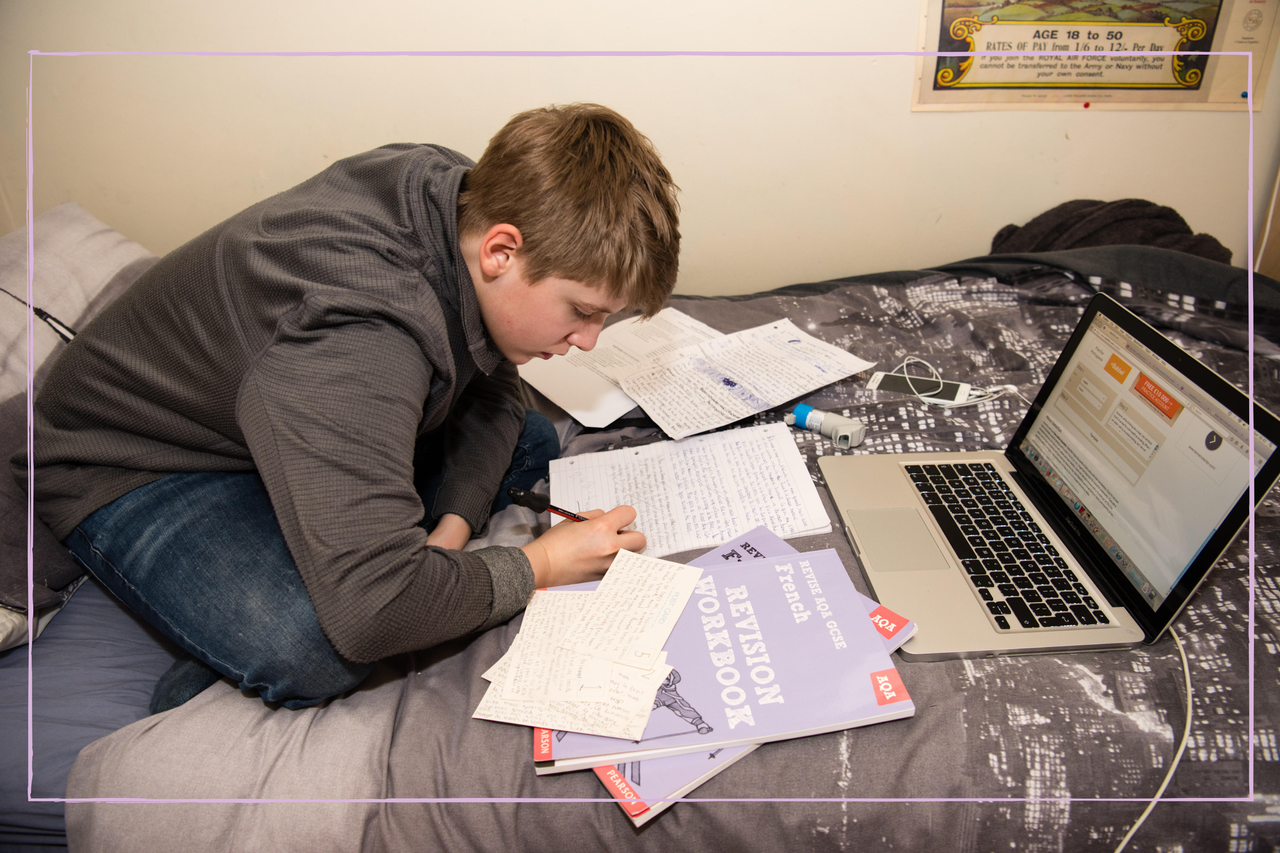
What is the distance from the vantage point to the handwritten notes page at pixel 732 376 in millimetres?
1148

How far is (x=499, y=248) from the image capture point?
79 cm

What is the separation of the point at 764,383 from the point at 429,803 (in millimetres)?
798

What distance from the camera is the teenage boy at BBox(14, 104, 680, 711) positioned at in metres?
0.68

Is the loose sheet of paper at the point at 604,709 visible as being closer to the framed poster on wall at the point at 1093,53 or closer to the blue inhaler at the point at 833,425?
the blue inhaler at the point at 833,425

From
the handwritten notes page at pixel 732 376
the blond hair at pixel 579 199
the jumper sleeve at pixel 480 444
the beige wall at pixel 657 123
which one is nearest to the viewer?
the blond hair at pixel 579 199

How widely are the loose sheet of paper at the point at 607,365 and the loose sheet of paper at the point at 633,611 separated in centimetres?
39

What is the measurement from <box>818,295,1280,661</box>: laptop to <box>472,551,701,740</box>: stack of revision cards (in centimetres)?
25

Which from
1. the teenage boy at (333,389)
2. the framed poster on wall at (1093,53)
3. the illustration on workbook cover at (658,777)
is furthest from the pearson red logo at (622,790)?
the framed poster on wall at (1093,53)

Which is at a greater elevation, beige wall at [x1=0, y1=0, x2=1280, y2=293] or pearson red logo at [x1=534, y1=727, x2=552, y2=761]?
beige wall at [x1=0, y1=0, x2=1280, y2=293]

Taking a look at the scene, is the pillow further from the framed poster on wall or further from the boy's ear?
the framed poster on wall

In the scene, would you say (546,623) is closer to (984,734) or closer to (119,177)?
(984,734)

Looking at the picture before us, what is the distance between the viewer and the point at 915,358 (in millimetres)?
1315

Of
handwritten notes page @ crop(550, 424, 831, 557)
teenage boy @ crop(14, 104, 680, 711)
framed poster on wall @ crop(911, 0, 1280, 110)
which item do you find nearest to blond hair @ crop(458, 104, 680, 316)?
teenage boy @ crop(14, 104, 680, 711)

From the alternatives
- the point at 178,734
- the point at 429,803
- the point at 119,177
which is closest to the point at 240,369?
the point at 178,734
